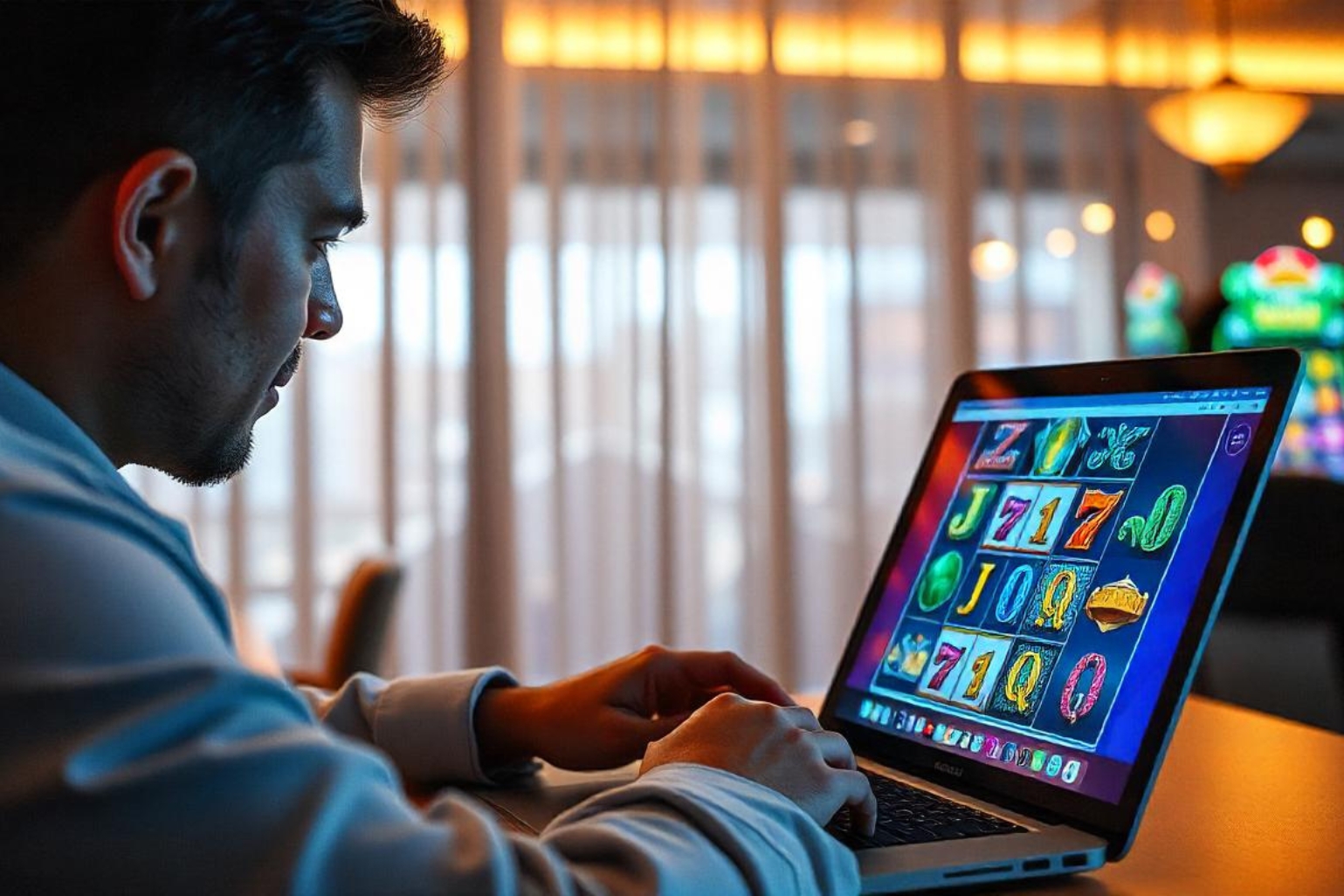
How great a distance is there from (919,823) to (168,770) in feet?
1.46

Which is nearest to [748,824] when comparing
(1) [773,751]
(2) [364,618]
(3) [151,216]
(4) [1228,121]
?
(1) [773,751]

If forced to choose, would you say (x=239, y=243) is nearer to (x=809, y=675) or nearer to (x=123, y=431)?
(x=123, y=431)

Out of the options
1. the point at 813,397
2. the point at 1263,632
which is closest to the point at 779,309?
the point at 813,397

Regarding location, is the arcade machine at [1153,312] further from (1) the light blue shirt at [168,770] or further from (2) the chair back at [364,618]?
(1) the light blue shirt at [168,770]

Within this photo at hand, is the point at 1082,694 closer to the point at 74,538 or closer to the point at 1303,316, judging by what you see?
the point at 74,538

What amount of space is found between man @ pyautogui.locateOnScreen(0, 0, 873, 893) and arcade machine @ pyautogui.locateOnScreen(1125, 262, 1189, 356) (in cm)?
339

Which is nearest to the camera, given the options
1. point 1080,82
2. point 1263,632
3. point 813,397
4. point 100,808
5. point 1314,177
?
point 100,808

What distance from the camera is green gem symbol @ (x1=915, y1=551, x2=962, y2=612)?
0.95 meters

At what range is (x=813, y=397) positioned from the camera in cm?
378

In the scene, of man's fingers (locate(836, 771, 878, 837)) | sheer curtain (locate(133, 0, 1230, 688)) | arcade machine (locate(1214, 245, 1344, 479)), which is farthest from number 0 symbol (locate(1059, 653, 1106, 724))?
arcade machine (locate(1214, 245, 1344, 479))

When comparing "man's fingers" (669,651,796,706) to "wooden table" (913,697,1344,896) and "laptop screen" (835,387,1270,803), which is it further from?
"wooden table" (913,697,1344,896)

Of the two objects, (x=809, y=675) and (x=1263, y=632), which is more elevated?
(x=1263, y=632)

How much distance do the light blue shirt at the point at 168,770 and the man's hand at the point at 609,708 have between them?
1.24 feet

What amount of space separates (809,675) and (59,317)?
324cm
